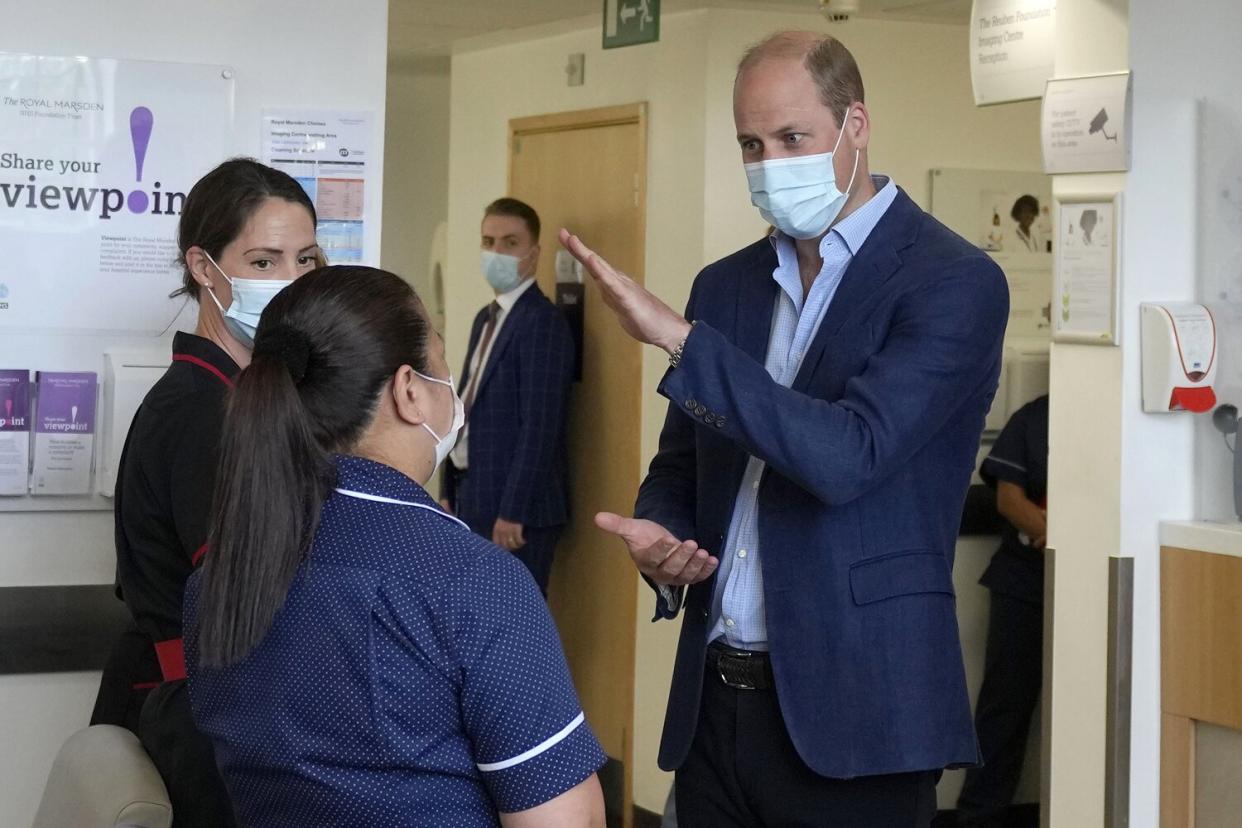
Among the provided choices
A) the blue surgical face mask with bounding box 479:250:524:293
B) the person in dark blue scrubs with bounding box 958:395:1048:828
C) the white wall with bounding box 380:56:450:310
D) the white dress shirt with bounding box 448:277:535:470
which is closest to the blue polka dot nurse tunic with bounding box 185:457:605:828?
the person in dark blue scrubs with bounding box 958:395:1048:828

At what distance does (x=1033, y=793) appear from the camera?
505 centimetres

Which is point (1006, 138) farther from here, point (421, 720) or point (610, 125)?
point (421, 720)

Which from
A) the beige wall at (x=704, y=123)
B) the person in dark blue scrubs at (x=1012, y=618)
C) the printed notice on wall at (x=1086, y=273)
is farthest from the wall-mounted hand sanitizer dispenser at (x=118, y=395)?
the person in dark blue scrubs at (x=1012, y=618)

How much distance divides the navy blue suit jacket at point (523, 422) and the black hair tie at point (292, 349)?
3.55 metres

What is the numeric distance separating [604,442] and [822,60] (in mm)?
3370

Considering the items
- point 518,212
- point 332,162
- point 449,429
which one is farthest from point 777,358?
point 518,212

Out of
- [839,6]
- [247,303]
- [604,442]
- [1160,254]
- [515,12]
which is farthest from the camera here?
[515,12]

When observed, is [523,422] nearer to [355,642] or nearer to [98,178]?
[98,178]

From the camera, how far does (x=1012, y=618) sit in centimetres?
479

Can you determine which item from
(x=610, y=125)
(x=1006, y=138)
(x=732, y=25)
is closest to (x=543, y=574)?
(x=610, y=125)

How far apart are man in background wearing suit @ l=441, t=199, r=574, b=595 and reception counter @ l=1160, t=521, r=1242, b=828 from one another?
226 cm

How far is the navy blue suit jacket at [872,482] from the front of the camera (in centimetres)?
175

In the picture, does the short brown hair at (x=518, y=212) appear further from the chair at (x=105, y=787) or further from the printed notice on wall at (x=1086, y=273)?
the chair at (x=105, y=787)

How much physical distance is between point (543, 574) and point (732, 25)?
1976 millimetres
